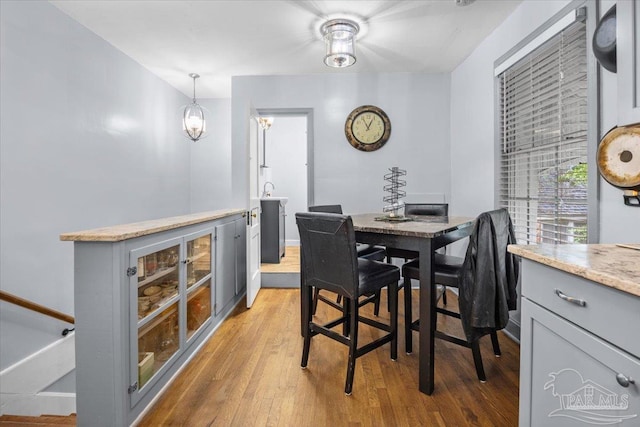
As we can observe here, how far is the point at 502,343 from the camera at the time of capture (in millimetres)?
2420

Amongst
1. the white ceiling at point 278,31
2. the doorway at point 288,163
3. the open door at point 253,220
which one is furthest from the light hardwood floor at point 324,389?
the doorway at point 288,163

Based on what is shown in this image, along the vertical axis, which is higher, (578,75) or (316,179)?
(578,75)

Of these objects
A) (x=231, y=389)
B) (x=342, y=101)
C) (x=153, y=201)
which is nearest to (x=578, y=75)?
(x=342, y=101)

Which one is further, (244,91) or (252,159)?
(244,91)

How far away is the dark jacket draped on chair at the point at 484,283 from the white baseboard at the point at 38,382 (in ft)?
9.75

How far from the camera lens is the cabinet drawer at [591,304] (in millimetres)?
731

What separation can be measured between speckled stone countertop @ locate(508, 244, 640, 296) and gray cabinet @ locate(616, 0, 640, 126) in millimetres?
452

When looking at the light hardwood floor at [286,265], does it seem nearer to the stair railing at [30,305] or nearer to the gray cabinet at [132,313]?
the gray cabinet at [132,313]

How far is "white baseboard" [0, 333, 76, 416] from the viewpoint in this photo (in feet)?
7.22

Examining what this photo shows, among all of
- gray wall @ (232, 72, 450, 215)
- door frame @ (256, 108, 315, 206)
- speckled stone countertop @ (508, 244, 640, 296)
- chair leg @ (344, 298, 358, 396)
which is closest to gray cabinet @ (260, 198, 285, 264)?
gray wall @ (232, 72, 450, 215)

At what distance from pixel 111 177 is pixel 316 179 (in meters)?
2.19

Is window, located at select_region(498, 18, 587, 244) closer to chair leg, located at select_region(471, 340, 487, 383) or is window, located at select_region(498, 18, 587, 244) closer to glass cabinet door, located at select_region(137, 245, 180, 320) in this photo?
chair leg, located at select_region(471, 340, 487, 383)

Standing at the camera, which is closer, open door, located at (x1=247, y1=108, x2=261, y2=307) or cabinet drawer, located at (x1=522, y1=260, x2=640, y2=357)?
cabinet drawer, located at (x1=522, y1=260, x2=640, y2=357)

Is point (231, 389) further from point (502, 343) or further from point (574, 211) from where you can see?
point (574, 211)
